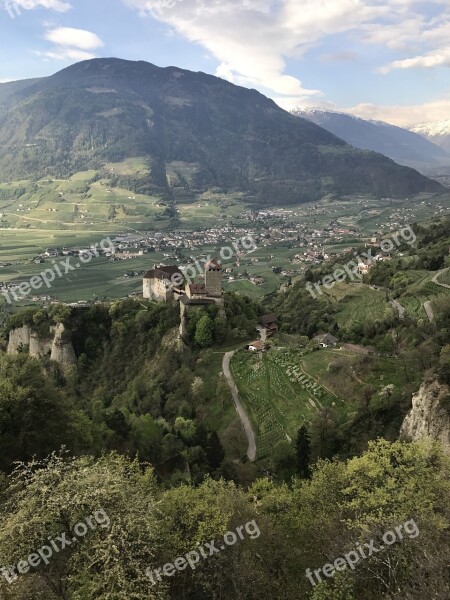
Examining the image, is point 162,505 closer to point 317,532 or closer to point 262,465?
point 317,532

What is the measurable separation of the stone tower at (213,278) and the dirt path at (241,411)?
8.91m

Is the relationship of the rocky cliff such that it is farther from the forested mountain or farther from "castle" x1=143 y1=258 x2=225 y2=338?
the forested mountain

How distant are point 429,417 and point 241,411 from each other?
64.4ft

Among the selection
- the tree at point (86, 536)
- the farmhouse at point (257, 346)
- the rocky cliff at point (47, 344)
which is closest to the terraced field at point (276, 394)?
the farmhouse at point (257, 346)

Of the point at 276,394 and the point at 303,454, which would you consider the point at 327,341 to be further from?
the point at 303,454

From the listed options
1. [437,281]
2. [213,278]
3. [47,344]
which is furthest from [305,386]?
[47,344]

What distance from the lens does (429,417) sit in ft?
105

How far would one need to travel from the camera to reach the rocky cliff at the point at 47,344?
65688mm

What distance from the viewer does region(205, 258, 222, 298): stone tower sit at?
59.0m

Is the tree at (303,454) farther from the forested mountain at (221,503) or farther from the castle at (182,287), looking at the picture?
the castle at (182,287)

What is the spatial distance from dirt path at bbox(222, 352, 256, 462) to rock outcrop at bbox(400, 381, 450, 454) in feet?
42.9

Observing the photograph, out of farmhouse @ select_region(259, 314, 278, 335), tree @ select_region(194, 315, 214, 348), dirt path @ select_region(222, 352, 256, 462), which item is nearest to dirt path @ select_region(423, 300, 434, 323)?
farmhouse @ select_region(259, 314, 278, 335)

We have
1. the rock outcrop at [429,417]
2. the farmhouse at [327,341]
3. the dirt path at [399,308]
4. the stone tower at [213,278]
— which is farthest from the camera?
the stone tower at [213,278]

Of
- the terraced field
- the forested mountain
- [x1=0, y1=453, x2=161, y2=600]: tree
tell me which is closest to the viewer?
[x1=0, y1=453, x2=161, y2=600]: tree
